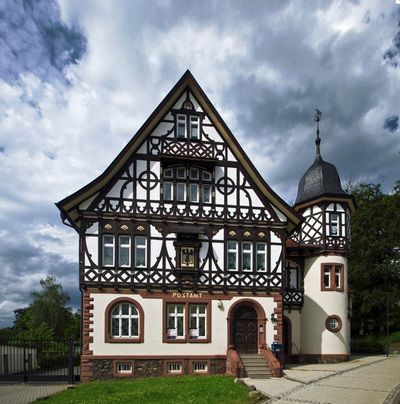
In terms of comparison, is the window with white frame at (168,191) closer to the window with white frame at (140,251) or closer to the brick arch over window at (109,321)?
A: the window with white frame at (140,251)

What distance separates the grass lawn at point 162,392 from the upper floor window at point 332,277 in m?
11.0

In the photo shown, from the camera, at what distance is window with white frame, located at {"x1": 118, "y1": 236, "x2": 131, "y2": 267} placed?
23.7 metres

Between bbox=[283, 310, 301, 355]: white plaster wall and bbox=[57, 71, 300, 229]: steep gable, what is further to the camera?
bbox=[283, 310, 301, 355]: white plaster wall

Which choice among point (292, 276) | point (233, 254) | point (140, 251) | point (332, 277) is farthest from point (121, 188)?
point (332, 277)

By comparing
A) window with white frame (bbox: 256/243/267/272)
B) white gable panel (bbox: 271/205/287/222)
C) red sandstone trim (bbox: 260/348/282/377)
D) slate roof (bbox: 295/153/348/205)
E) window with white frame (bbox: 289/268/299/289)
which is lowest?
red sandstone trim (bbox: 260/348/282/377)

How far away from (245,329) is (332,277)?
24.5 ft

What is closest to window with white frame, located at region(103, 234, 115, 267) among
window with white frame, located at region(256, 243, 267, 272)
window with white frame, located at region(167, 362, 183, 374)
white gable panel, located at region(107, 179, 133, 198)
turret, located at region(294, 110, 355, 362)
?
white gable panel, located at region(107, 179, 133, 198)

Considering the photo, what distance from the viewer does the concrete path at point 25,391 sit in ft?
60.6

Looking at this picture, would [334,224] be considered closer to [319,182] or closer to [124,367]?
[319,182]

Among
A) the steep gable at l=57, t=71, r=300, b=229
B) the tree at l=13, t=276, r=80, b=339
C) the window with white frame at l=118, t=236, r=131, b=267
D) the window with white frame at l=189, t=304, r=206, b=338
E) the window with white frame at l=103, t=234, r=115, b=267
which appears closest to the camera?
the window with white frame at l=103, t=234, r=115, b=267

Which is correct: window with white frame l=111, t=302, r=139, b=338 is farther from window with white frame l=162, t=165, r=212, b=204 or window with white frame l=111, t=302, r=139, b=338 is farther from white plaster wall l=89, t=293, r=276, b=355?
window with white frame l=162, t=165, r=212, b=204

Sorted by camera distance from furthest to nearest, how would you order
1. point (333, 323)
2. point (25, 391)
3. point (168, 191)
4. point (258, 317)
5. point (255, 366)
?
point (333, 323) < point (258, 317) < point (168, 191) < point (255, 366) < point (25, 391)

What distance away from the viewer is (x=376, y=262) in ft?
150

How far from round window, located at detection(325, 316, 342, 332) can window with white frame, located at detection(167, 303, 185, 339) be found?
958 cm
